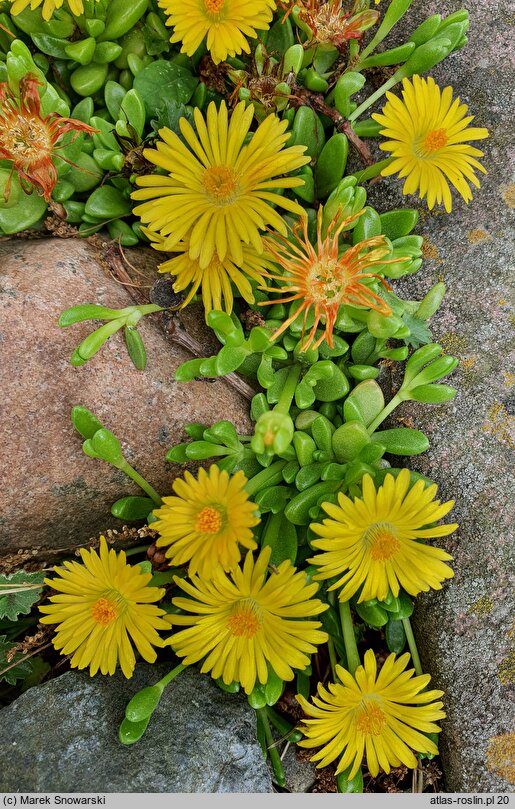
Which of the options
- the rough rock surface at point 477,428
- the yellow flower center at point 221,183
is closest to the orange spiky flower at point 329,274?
the yellow flower center at point 221,183

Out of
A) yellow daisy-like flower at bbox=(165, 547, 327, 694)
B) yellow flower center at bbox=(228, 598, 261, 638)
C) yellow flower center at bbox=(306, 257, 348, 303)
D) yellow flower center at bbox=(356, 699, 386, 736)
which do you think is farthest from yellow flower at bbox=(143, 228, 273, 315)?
yellow flower center at bbox=(356, 699, 386, 736)

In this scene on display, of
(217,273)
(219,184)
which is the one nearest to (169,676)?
(217,273)

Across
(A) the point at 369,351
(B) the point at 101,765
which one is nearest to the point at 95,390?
(A) the point at 369,351

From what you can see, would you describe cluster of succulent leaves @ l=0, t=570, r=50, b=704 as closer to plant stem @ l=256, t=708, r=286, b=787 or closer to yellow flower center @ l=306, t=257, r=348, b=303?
plant stem @ l=256, t=708, r=286, b=787

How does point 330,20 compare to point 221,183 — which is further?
point 330,20

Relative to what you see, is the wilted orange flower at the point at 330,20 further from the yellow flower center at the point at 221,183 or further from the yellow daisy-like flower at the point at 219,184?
the yellow flower center at the point at 221,183

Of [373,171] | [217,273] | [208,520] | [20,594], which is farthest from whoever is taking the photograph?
[373,171]

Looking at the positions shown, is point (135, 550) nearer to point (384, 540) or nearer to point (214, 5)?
point (384, 540)

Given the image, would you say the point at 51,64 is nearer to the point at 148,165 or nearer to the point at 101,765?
the point at 148,165
